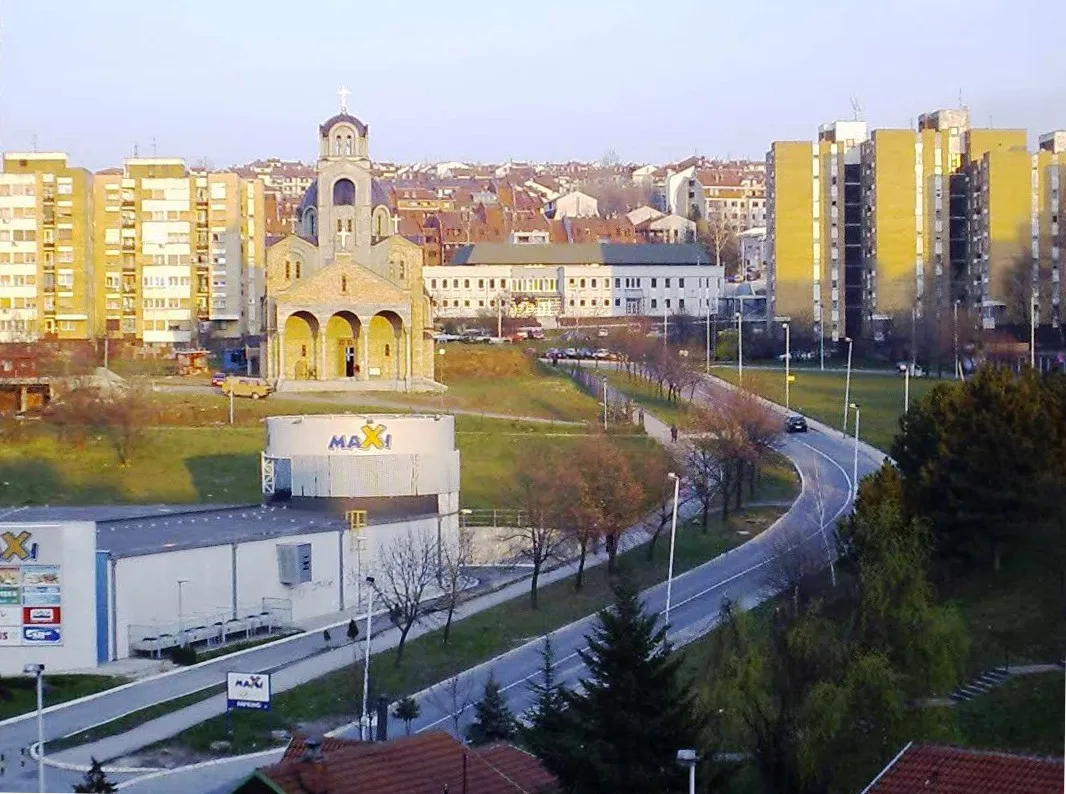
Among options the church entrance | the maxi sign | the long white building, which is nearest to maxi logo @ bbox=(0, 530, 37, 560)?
the maxi sign

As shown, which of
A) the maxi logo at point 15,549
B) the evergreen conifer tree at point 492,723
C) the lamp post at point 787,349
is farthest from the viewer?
the lamp post at point 787,349

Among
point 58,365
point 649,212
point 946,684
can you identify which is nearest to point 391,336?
point 58,365

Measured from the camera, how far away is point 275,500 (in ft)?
Answer: 65.3

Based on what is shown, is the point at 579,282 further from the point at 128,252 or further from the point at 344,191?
the point at 344,191

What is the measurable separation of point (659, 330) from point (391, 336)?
874cm

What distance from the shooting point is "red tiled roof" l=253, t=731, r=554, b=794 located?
28.0 feet

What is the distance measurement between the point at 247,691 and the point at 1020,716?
17.2ft

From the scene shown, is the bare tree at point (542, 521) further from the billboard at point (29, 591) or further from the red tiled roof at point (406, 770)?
the red tiled roof at point (406, 770)

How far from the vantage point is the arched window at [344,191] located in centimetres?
3691

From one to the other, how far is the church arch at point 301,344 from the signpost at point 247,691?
2123 cm

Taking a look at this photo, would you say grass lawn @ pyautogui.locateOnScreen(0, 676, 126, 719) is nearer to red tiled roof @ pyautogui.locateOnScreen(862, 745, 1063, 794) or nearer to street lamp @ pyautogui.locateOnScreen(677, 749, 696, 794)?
street lamp @ pyautogui.locateOnScreen(677, 749, 696, 794)

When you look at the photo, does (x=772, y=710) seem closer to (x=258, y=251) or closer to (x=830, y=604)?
(x=830, y=604)

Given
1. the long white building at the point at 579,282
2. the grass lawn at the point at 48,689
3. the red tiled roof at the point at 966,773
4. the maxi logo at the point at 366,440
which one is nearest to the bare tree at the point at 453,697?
the grass lawn at the point at 48,689

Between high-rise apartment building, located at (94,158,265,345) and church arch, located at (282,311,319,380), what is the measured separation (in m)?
9.45
